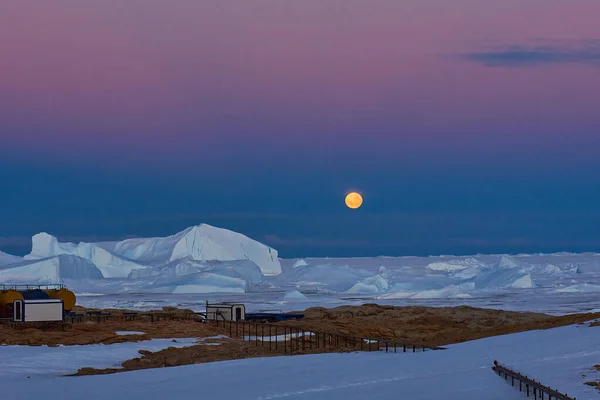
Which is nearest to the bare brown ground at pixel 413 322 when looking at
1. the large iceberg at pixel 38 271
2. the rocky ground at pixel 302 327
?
the rocky ground at pixel 302 327

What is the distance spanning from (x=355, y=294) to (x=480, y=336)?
158 ft

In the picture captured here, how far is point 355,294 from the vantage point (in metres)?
79.7

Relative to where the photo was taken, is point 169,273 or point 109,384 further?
point 169,273

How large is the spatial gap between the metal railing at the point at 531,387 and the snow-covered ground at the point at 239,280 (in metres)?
35.5

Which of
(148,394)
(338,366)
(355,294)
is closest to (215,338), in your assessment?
(338,366)

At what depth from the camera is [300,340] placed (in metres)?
33.9

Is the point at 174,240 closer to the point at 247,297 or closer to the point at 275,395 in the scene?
the point at 247,297

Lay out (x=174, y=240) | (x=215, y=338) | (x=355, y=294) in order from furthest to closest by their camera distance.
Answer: (x=174, y=240) → (x=355, y=294) → (x=215, y=338)

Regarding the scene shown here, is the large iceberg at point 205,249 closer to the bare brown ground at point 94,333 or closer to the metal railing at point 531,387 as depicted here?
the bare brown ground at point 94,333

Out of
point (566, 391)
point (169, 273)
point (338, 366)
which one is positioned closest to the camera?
point (566, 391)

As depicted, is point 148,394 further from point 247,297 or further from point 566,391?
point 247,297

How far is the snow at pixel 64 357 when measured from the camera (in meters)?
24.1

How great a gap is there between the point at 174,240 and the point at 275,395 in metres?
90.5

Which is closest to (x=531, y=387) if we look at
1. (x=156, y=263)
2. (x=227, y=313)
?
(x=227, y=313)
